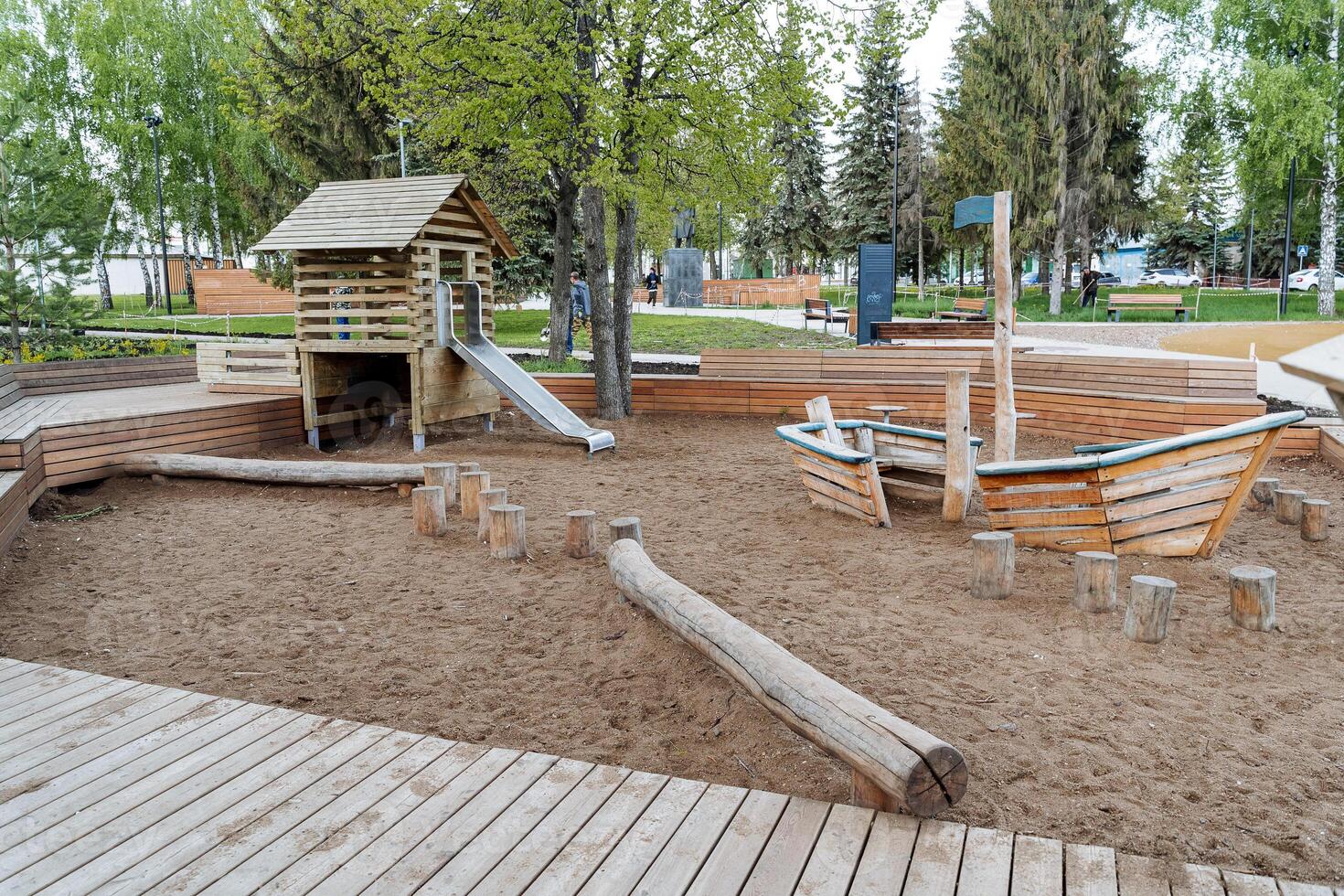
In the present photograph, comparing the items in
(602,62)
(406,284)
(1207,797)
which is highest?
(602,62)

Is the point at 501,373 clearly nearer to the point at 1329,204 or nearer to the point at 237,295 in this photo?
the point at 1329,204

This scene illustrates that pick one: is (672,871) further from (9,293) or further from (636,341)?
(636,341)

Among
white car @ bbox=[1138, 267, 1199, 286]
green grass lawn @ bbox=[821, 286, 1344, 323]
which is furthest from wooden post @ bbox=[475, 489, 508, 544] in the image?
white car @ bbox=[1138, 267, 1199, 286]

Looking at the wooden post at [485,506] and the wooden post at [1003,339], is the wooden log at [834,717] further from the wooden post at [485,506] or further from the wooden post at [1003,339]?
the wooden post at [1003,339]

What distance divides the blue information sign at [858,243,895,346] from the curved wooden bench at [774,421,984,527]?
1134 centimetres

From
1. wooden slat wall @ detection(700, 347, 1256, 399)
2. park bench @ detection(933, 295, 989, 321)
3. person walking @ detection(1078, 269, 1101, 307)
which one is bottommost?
wooden slat wall @ detection(700, 347, 1256, 399)

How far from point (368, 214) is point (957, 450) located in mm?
7476

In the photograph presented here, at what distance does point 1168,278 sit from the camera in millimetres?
62781

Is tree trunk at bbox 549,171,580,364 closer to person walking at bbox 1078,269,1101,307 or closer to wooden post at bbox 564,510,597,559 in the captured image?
wooden post at bbox 564,510,597,559

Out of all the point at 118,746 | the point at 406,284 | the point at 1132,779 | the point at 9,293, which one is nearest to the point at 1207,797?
the point at 1132,779

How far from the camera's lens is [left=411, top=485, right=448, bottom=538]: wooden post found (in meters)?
7.53

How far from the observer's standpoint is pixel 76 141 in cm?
4000

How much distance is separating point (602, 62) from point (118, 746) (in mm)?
10658

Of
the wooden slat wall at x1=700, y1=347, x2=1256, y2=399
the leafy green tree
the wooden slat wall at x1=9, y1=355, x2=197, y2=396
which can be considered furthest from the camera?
the leafy green tree
